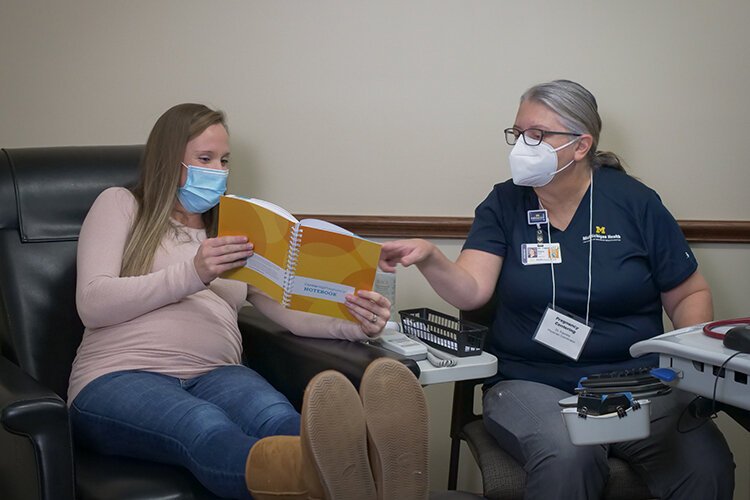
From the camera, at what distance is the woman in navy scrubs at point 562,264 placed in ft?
6.51

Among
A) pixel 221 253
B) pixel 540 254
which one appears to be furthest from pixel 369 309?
pixel 540 254

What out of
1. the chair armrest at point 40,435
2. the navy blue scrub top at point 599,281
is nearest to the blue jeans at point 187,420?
the chair armrest at point 40,435

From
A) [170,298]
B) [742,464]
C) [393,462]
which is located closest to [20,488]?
[170,298]

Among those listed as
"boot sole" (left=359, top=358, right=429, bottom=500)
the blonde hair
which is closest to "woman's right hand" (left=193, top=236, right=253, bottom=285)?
the blonde hair

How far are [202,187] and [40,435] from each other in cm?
71

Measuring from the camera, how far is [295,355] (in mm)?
1959

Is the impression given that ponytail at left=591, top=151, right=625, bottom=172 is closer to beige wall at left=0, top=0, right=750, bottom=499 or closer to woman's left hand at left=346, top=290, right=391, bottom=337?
beige wall at left=0, top=0, right=750, bottom=499

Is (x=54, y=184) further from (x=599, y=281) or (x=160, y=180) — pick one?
(x=599, y=281)

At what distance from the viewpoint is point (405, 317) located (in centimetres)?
207

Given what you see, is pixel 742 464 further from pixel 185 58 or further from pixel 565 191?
pixel 185 58

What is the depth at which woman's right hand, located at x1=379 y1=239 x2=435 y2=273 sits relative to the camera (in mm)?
1930

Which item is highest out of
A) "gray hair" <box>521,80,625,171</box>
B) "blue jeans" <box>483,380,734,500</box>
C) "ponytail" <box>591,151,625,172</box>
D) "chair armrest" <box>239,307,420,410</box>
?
"gray hair" <box>521,80,625,171</box>

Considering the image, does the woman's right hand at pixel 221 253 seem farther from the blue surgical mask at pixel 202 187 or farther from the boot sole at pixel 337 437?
the boot sole at pixel 337 437

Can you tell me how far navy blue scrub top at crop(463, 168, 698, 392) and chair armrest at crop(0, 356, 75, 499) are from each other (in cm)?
97
